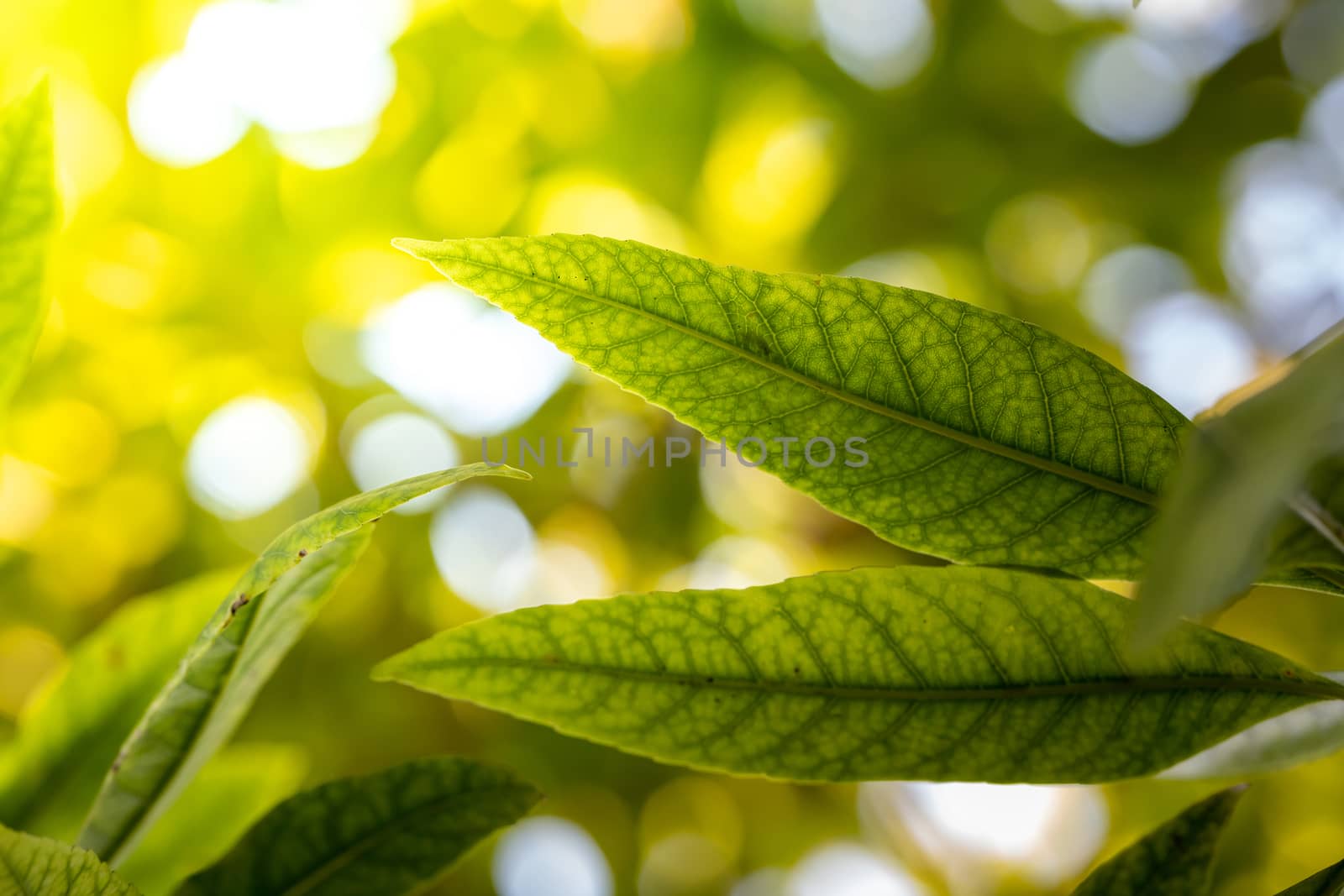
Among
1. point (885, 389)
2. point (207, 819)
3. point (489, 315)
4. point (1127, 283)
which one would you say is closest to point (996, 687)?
point (885, 389)

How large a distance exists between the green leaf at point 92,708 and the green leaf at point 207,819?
55mm

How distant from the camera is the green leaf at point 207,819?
68cm

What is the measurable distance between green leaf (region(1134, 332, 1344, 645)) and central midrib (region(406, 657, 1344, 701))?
209 millimetres

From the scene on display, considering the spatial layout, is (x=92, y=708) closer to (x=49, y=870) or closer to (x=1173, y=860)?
(x=49, y=870)

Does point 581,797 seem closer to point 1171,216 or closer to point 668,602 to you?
point 668,602

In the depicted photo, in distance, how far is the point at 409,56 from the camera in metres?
1.64

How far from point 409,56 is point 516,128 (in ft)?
0.69

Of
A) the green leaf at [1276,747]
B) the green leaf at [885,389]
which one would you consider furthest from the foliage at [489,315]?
the green leaf at [885,389]

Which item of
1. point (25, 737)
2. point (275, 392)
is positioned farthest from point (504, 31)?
point (25, 737)

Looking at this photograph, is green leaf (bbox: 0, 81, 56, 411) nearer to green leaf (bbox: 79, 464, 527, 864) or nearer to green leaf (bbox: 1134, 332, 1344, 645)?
green leaf (bbox: 79, 464, 527, 864)

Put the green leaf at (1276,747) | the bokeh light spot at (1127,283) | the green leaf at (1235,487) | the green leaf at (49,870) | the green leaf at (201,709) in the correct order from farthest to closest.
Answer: the bokeh light spot at (1127,283) < the green leaf at (1276,747) < the green leaf at (201,709) < the green leaf at (49,870) < the green leaf at (1235,487)

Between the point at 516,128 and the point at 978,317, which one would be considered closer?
the point at 978,317

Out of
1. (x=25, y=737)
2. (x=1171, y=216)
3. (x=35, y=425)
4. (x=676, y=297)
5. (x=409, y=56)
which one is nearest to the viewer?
(x=676, y=297)

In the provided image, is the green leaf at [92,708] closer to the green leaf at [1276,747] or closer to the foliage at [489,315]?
the foliage at [489,315]
